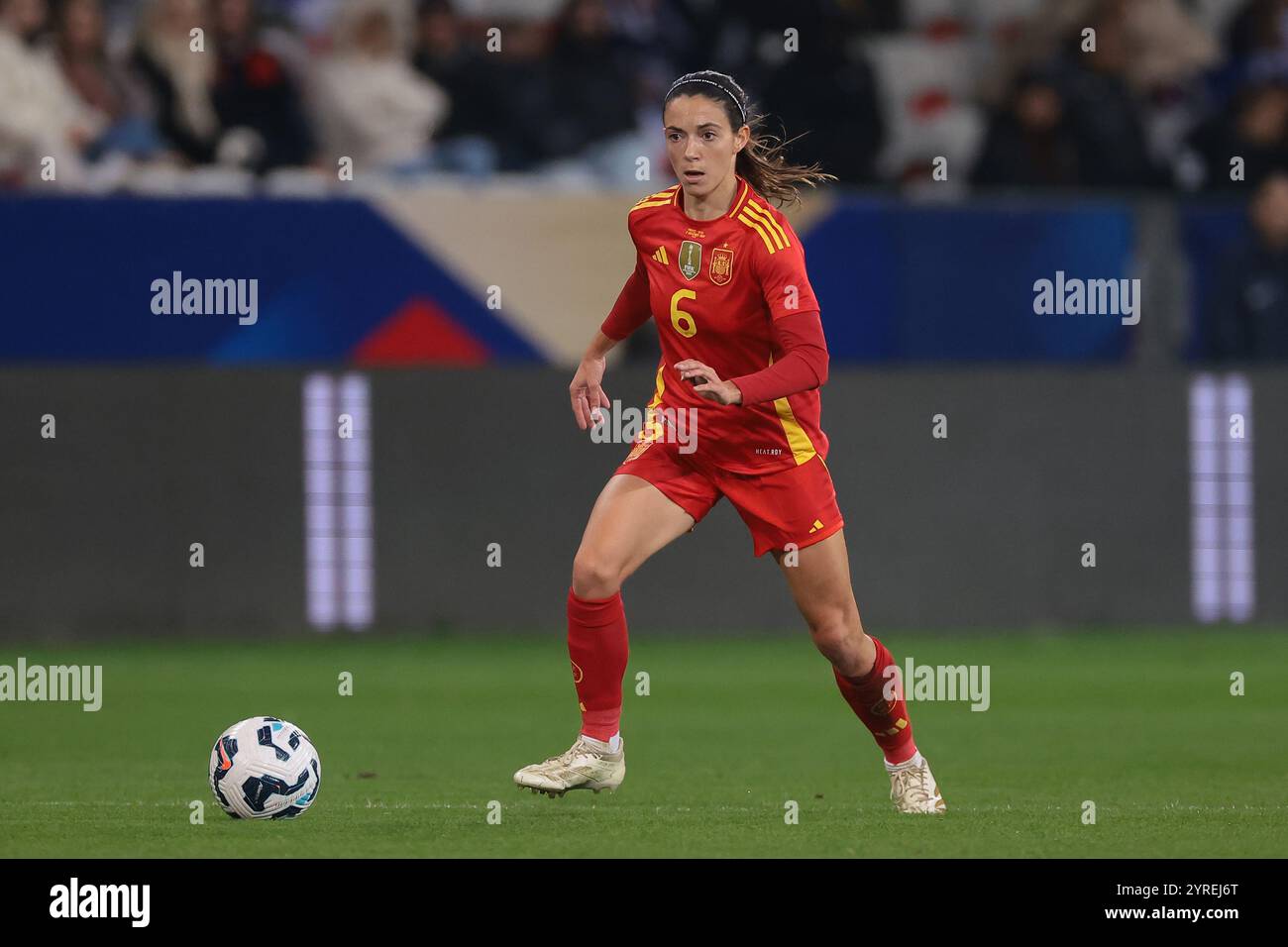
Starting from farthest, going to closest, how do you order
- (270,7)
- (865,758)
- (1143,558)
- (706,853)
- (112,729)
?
1. (270,7)
2. (1143,558)
3. (112,729)
4. (865,758)
5. (706,853)

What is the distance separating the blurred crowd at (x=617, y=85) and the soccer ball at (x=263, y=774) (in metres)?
7.04

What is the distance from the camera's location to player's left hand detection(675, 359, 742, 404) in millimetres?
6426

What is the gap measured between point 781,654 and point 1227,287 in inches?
152

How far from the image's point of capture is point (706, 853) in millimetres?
6129

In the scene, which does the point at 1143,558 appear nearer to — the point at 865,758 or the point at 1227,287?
the point at 1227,287

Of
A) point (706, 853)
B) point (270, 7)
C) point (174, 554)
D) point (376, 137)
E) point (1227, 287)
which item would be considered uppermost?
point (270, 7)

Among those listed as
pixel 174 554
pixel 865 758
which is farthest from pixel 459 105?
pixel 865 758

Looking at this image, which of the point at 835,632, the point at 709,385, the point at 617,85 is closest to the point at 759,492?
the point at 835,632

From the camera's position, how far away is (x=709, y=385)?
6445mm

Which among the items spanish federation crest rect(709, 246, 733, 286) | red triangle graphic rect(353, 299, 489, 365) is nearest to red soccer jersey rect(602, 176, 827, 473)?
spanish federation crest rect(709, 246, 733, 286)

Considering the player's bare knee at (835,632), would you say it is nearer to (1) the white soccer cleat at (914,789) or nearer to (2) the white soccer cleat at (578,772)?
(1) the white soccer cleat at (914,789)

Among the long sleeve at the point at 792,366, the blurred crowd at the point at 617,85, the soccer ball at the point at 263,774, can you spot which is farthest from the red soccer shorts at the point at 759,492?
the blurred crowd at the point at 617,85

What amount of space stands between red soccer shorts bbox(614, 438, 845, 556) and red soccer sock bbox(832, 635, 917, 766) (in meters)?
0.46

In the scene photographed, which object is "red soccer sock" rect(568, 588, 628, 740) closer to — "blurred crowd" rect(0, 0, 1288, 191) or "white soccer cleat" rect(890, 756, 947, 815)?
"white soccer cleat" rect(890, 756, 947, 815)
